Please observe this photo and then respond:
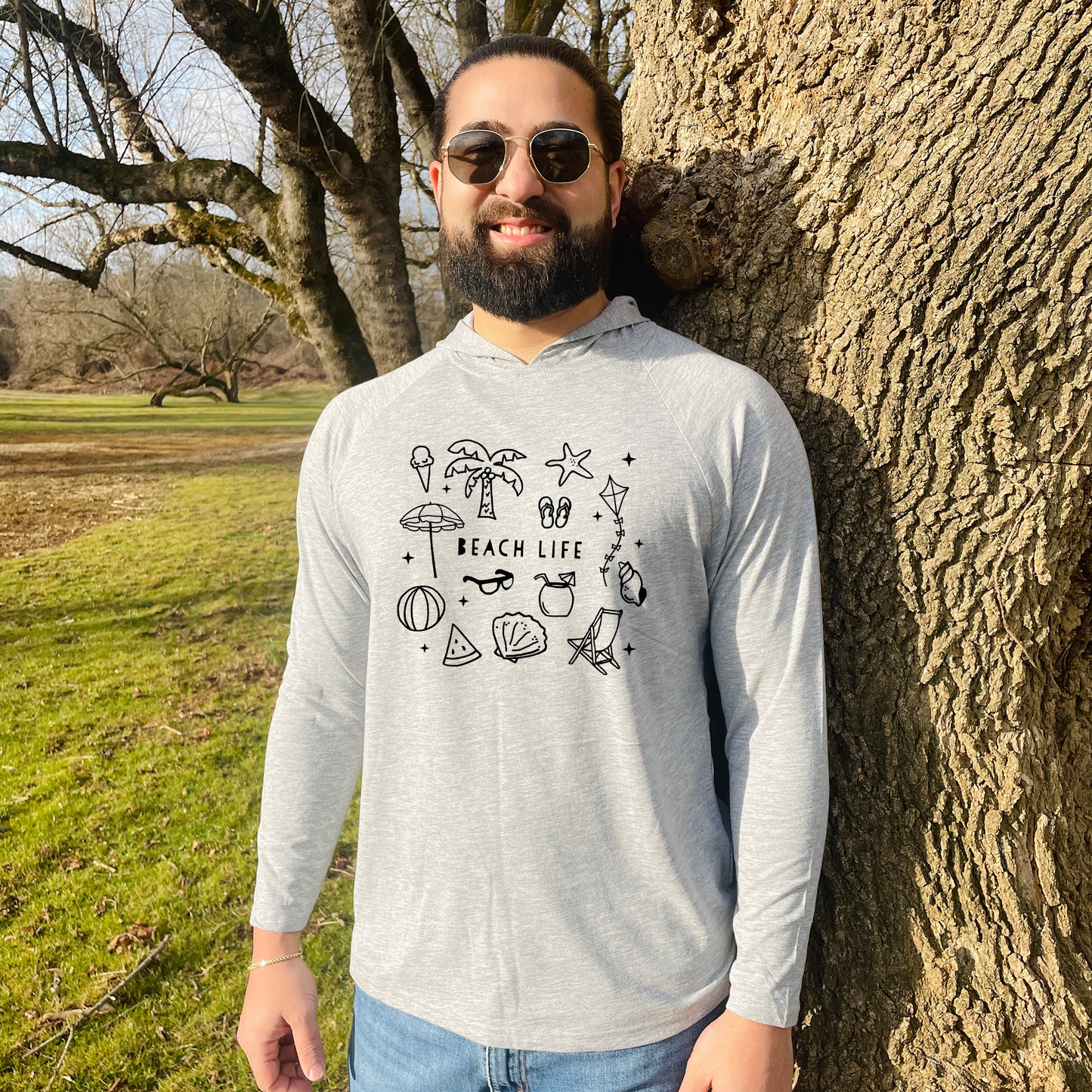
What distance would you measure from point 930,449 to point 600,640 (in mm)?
690

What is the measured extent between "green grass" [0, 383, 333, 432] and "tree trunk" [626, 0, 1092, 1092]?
172 inches

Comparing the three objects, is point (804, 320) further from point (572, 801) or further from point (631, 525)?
point (572, 801)

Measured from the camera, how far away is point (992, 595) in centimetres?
136

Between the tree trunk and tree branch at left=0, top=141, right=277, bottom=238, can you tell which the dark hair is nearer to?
the tree trunk

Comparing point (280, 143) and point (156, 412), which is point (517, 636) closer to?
point (280, 143)

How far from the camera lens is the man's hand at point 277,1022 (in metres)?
1.43

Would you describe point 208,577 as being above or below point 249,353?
below

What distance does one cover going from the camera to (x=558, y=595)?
123 centimetres

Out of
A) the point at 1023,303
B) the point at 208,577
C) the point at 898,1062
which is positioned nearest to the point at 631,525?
the point at 1023,303

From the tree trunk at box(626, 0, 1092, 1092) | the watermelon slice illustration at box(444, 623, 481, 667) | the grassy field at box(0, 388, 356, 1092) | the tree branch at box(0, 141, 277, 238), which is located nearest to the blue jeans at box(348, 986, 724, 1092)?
the tree trunk at box(626, 0, 1092, 1092)

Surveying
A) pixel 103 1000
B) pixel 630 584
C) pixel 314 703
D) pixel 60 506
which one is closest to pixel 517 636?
pixel 630 584

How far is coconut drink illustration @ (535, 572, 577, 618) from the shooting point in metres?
1.22

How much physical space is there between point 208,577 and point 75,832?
2079 mm

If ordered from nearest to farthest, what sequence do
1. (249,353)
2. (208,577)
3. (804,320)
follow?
(804,320) < (208,577) < (249,353)
